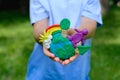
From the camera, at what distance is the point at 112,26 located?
23.6 ft

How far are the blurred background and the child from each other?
6.48 ft

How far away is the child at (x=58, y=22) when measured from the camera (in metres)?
2.13

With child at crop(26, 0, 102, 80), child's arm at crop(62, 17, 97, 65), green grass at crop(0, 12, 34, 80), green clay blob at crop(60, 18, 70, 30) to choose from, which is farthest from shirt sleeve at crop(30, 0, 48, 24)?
→ green grass at crop(0, 12, 34, 80)

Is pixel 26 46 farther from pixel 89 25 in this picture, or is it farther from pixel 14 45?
pixel 89 25

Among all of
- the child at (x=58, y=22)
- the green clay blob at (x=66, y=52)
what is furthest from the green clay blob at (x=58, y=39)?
the child at (x=58, y=22)

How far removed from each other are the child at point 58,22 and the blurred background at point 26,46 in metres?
1.98

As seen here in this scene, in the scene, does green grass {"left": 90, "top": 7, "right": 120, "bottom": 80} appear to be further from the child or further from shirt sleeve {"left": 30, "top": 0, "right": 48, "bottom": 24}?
shirt sleeve {"left": 30, "top": 0, "right": 48, "bottom": 24}

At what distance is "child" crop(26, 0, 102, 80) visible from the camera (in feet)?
6.98

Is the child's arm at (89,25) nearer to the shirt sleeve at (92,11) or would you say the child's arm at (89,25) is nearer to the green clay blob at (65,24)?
the shirt sleeve at (92,11)

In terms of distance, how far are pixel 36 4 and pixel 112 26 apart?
5.16 m

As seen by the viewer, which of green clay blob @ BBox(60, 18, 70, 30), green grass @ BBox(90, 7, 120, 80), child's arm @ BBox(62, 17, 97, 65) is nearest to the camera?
green clay blob @ BBox(60, 18, 70, 30)

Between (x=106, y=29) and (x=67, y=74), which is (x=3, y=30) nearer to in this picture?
(x=106, y=29)

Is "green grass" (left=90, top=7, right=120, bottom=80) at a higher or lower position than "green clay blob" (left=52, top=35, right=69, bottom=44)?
lower

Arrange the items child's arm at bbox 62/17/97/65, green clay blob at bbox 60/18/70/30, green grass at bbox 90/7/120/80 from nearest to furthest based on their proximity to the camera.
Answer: green clay blob at bbox 60/18/70/30
child's arm at bbox 62/17/97/65
green grass at bbox 90/7/120/80
